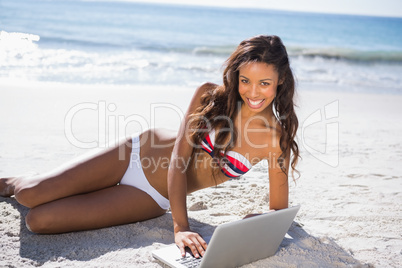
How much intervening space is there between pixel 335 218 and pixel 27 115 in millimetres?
4174

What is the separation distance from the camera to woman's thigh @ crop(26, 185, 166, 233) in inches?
101

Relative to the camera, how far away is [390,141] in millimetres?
5301

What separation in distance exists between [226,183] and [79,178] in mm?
1467

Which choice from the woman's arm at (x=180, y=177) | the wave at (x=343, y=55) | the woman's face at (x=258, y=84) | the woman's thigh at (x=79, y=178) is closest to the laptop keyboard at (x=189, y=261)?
the woman's arm at (x=180, y=177)

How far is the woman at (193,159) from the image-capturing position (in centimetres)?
251

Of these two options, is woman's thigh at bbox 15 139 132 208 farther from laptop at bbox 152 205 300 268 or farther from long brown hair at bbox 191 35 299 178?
laptop at bbox 152 205 300 268

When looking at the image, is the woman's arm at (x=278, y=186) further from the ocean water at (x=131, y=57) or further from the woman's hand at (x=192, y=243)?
the ocean water at (x=131, y=57)

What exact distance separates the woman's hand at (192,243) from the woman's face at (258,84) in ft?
2.81

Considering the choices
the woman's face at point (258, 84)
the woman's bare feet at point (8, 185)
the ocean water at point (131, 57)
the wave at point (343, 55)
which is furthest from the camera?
the wave at point (343, 55)

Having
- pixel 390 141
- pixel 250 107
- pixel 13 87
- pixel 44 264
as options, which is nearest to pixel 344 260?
pixel 250 107

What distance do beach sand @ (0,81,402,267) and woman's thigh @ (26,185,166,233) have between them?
0.06 metres

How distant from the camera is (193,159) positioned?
2764mm

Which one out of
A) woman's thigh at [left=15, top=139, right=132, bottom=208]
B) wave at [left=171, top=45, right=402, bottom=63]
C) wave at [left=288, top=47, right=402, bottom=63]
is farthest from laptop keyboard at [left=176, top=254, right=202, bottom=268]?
wave at [left=288, top=47, right=402, bottom=63]

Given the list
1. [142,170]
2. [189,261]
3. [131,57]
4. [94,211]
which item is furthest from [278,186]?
[131,57]
